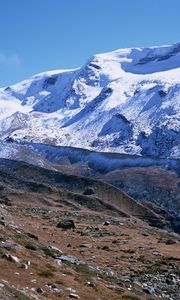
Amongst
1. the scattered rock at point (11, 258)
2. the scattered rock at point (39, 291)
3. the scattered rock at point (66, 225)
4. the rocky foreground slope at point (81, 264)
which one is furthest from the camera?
the scattered rock at point (66, 225)

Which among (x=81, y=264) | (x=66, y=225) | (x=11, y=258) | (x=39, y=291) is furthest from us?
(x=66, y=225)

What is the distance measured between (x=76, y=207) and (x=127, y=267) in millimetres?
102226

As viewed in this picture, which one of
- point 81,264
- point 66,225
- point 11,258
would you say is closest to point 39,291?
point 11,258

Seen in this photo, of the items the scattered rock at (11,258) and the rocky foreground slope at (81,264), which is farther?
the scattered rock at (11,258)

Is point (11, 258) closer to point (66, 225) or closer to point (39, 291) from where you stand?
point (39, 291)

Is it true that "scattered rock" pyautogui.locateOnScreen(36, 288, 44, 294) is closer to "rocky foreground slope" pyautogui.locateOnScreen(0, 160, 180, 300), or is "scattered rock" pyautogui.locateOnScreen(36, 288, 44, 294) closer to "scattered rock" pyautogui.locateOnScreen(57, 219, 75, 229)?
"rocky foreground slope" pyautogui.locateOnScreen(0, 160, 180, 300)

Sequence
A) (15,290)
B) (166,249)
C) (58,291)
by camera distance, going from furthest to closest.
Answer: (166,249), (58,291), (15,290)

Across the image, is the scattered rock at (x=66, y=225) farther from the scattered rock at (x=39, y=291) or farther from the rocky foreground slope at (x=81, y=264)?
the scattered rock at (x=39, y=291)

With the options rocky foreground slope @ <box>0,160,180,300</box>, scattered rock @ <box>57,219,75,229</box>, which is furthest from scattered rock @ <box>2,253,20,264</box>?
scattered rock @ <box>57,219,75,229</box>

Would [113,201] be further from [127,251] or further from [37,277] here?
[37,277]

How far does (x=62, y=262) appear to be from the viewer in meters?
44.5

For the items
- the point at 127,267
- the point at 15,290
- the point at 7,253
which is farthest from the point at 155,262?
the point at 15,290

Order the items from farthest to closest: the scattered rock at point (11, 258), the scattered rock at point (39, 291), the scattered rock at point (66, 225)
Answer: the scattered rock at point (66, 225), the scattered rock at point (11, 258), the scattered rock at point (39, 291)

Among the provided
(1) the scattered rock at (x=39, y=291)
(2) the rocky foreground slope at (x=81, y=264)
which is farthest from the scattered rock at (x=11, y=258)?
(1) the scattered rock at (x=39, y=291)
